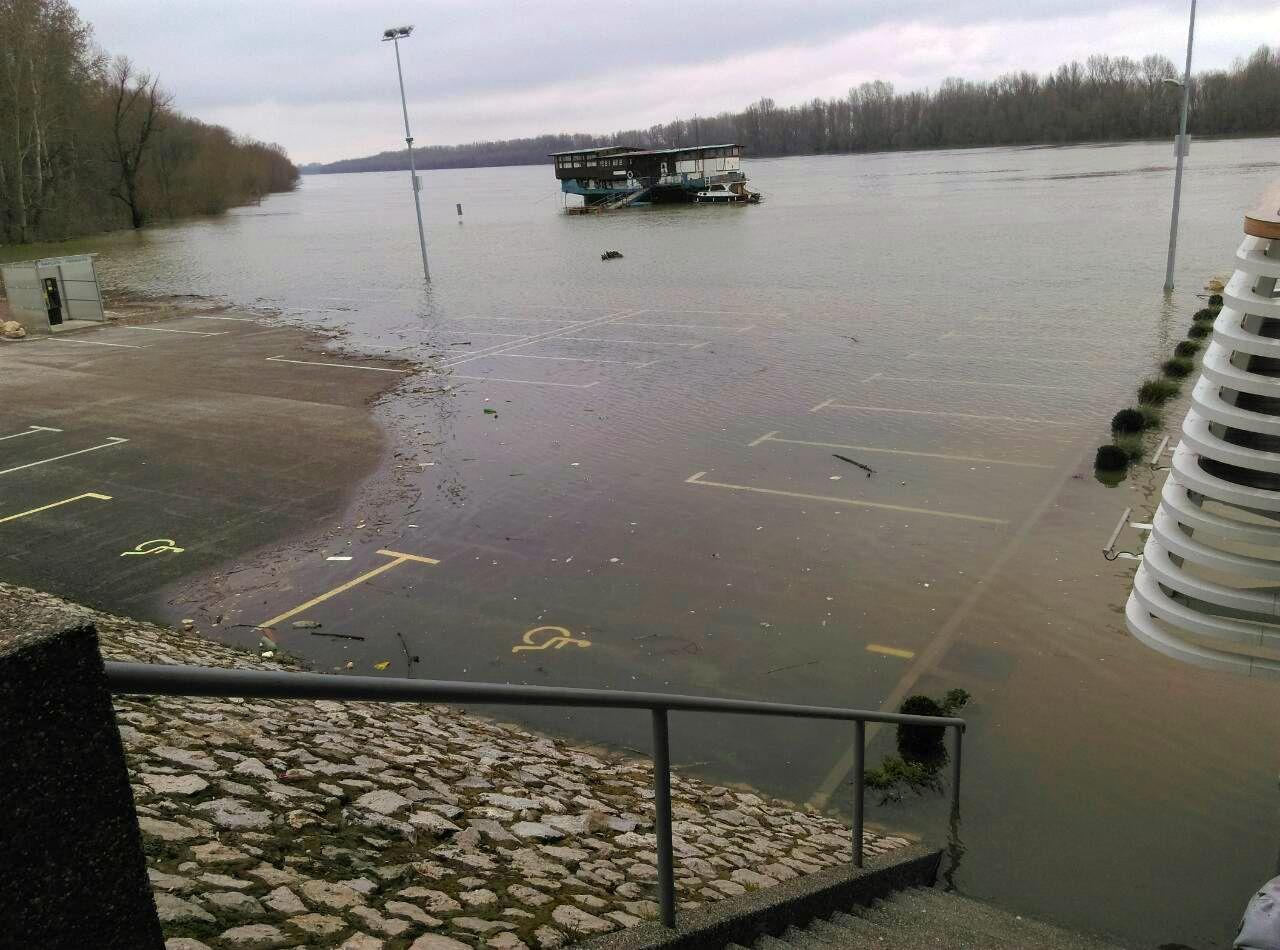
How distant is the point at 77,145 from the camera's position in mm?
92000

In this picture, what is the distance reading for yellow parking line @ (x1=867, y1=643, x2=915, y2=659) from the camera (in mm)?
10234

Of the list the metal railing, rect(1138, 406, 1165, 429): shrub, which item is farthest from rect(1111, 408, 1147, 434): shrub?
the metal railing

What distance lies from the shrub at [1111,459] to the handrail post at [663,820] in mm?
13219

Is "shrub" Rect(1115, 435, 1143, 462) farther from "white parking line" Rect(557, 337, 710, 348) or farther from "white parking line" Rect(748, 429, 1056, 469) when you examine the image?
"white parking line" Rect(557, 337, 710, 348)

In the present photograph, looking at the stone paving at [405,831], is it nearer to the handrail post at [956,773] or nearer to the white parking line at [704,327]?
the handrail post at [956,773]

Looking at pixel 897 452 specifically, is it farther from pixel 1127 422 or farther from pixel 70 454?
pixel 70 454

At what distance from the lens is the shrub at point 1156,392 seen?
63.1 feet

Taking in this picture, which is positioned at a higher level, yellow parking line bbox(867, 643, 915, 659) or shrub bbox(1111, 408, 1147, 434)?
shrub bbox(1111, 408, 1147, 434)

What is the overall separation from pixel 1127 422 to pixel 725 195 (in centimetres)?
7885

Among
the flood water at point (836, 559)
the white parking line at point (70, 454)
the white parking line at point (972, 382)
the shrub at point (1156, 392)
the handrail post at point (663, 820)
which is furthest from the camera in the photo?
the white parking line at point (972, 382)

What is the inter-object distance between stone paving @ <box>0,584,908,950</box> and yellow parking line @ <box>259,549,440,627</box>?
267cm

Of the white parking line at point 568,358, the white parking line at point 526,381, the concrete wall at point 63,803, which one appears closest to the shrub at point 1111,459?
the white parking line at point 526,381

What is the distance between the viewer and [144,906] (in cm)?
222

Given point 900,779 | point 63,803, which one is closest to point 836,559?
point 900,779
